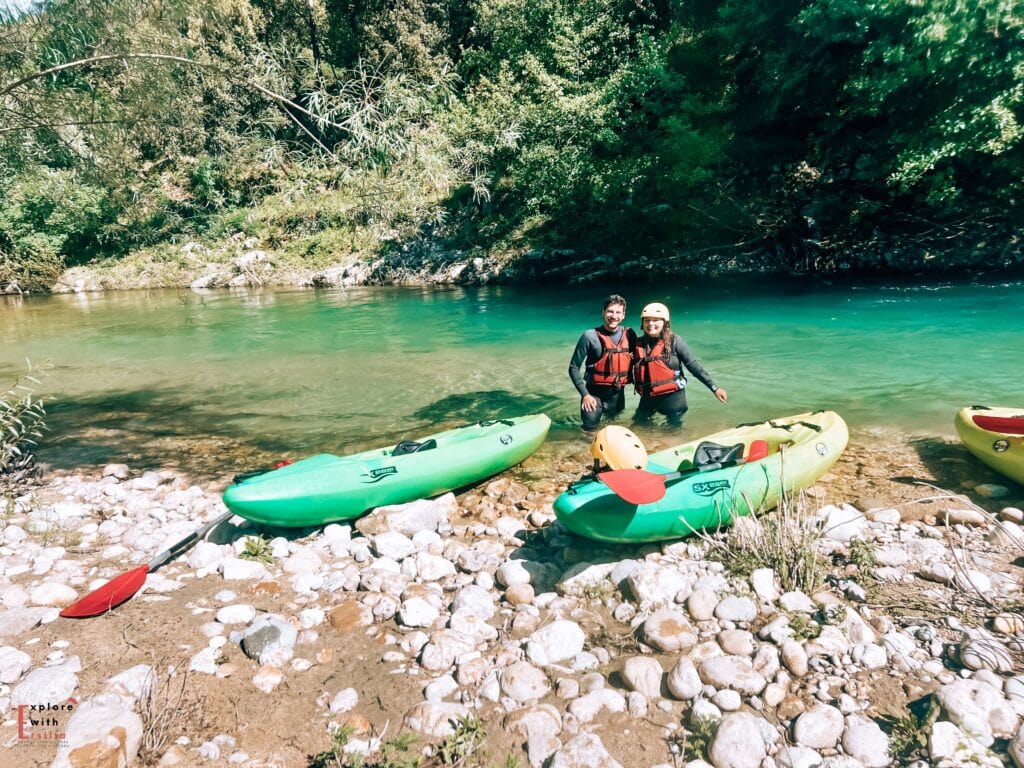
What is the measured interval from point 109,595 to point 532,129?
1609 cm

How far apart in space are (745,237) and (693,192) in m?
1.86

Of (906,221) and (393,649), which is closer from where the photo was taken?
(393,649)

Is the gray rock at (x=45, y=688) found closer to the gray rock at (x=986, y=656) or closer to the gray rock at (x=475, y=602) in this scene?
the gray rock at (x=475, y=602)

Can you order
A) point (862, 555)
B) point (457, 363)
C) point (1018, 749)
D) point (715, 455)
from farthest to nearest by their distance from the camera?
1. point (457, 363)
2. point (715, 455)
3. point (862, 555)
4. point (1018, 749)

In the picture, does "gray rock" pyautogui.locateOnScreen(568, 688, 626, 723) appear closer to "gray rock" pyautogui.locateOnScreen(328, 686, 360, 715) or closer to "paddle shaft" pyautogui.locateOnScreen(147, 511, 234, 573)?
"gray rock" pyautogui.locateOnScreen(328, 686, 360, 715)

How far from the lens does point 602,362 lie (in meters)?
5.88

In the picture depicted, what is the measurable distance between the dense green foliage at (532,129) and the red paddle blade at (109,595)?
3427 mm

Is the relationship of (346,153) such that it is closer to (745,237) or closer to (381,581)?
(381,581)

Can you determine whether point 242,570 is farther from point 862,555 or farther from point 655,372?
point 655,372

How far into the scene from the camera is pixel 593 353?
5.86 metres

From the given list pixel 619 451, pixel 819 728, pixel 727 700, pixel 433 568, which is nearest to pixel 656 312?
pixel 619 451

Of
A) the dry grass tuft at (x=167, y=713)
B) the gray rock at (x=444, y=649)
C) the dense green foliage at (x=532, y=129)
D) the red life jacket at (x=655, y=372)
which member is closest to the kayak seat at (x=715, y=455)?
the red life jacket at (x=655, y=372)

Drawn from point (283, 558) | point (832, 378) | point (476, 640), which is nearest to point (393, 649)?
point (476, 640)
